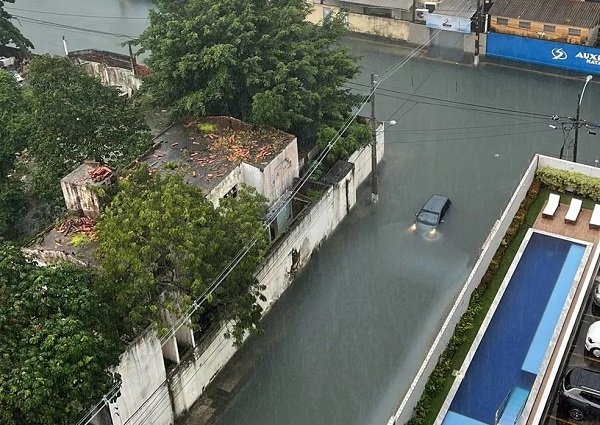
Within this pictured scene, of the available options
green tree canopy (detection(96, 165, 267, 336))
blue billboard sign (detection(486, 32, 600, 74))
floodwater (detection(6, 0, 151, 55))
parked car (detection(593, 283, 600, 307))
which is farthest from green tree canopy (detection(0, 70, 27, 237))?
blue billboard sign (detection(486, 32, 600, 74))

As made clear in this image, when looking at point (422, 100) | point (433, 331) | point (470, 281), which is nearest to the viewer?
point (470, 281)

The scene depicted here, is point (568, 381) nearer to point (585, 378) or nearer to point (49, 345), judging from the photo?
point (585, 378)

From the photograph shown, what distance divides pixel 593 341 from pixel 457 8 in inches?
1056

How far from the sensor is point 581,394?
2028cm

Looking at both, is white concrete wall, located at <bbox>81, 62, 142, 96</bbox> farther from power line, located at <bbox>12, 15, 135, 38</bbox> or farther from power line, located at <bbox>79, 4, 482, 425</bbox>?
power line, located at <bbox>79, 4, 482, 425</bbox>

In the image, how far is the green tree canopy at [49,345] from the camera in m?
16.5

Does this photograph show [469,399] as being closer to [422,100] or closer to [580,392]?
[580,392]

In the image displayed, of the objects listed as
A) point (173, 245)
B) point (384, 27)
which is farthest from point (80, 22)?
point (173, 245)

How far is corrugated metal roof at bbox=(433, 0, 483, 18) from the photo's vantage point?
4331 cm

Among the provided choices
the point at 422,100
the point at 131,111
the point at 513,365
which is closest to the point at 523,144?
the point at 422,100

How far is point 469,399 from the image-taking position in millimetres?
21766

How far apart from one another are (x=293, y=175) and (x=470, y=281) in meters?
8.26

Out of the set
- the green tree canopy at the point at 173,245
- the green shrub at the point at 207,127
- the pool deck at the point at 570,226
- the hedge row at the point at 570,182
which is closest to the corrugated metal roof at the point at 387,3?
the hedge row at the point at 570,182

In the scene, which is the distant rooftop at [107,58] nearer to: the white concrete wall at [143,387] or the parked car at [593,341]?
the white concrete wall at [143,387]
